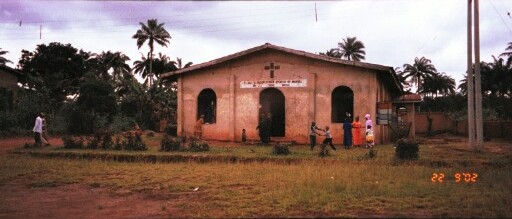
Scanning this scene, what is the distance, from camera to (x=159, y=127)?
3353 cm

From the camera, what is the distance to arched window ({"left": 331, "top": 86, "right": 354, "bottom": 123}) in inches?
783

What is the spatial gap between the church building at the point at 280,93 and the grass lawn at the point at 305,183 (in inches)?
218

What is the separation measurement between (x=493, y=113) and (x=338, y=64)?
Answer: 81.0 feet

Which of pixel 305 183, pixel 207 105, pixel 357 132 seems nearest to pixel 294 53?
pixel 357 132

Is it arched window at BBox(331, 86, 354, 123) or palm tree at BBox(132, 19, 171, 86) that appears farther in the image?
palm tree at BBox(132, 19, 171, 86)

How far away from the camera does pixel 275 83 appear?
2019cm

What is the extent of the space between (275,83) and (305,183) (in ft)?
37.3

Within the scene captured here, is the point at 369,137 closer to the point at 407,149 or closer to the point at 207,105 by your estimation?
the point at 407,149

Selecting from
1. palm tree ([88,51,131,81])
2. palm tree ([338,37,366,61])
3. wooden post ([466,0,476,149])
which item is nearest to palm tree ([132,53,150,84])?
palm tree ([88,51,131,81])

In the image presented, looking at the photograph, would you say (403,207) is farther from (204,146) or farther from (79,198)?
(204,146)

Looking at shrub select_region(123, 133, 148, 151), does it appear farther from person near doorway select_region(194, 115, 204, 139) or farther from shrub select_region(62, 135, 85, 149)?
person near doorway select_region(194, 115, 204, 139)
